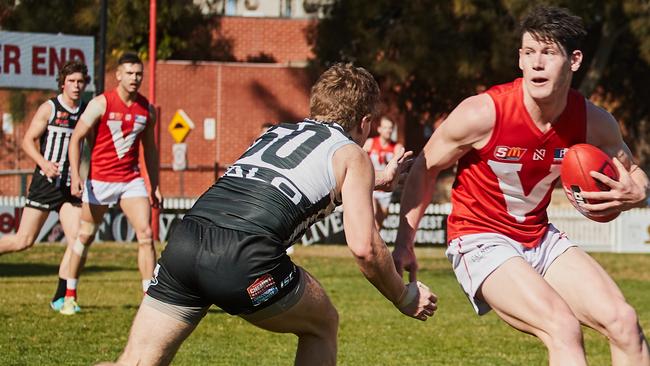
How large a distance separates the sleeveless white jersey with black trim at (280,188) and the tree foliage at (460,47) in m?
21.3

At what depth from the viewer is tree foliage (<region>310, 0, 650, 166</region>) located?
27125 mm

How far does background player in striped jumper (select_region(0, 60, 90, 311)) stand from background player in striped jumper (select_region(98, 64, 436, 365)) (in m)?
6.57

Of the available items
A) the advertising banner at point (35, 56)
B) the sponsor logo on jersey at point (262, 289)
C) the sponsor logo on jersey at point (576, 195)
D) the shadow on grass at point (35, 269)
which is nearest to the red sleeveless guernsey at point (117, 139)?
the shadow on grass at point (35, 269)

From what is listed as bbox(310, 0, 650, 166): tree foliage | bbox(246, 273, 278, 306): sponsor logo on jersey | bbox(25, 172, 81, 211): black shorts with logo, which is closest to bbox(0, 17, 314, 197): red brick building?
bbox(310, 0, 650, 166): tree foliage

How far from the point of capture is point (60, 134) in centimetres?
1176

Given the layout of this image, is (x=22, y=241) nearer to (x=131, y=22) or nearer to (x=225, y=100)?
(x=131, y=22)

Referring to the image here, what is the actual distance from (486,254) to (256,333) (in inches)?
175

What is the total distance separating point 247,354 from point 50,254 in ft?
34.2

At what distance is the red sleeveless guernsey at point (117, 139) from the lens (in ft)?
35.2

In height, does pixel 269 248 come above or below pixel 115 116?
above

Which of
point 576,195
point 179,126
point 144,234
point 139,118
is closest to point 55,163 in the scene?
point 139,118

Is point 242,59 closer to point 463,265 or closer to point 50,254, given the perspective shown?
point 50,254

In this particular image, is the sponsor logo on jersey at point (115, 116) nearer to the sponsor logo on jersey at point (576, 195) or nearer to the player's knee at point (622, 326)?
the sponsor logo on jersey at point (576, 195)

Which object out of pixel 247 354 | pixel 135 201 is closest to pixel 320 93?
pixel 247 354
